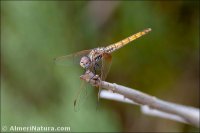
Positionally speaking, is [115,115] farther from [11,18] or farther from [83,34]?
[11,18]

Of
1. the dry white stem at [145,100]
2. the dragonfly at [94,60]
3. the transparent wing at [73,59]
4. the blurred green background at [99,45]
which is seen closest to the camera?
the dry white stem at [145,100]

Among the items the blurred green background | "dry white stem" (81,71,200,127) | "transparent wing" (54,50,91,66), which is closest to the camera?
"dry white stem" (81,71,200,127)

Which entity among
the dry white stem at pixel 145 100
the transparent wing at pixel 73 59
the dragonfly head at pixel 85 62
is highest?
the transparent wing at pixel 73 59

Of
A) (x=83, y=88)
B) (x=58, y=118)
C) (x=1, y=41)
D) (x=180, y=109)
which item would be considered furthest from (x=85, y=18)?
(x=180, y=109)

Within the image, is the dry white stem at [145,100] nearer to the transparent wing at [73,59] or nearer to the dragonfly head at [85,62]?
the dragonfly head at [85,62]

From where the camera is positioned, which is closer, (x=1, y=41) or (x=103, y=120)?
(x=103, y=120)

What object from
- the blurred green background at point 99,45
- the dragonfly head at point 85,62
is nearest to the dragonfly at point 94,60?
the dragonfly head at point 85,62

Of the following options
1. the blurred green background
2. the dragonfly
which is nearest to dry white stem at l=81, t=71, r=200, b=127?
the dragonfly

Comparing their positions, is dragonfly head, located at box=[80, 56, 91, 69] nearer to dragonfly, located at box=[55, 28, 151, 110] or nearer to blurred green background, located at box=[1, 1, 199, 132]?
dragonfly, located at box=[55, 28, 151, 110]

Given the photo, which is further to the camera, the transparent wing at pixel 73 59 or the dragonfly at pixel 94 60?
the transparent wing at pixel 73 59
